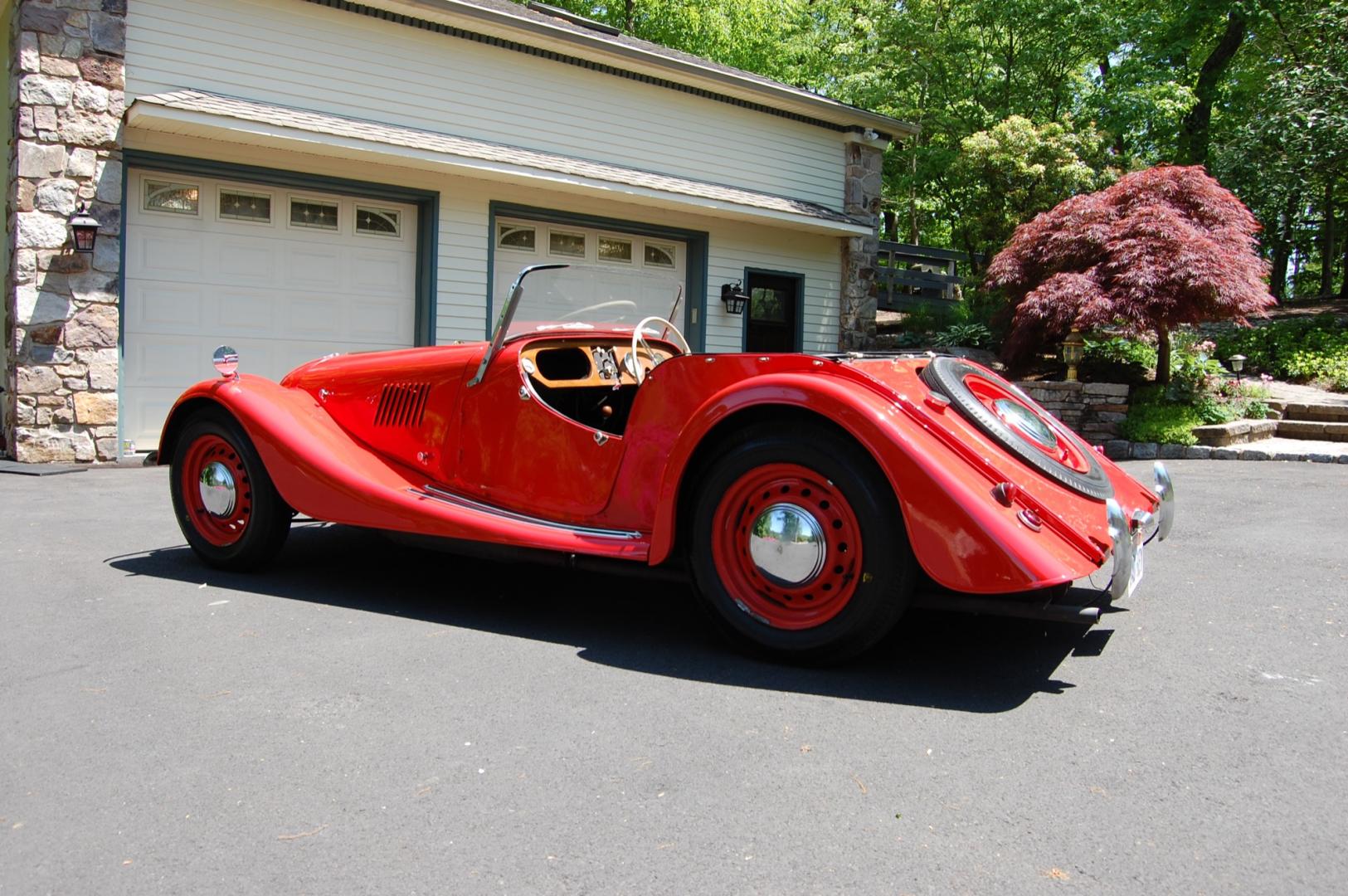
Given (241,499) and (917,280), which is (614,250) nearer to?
(917,280)

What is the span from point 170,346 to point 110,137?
6.49 feet

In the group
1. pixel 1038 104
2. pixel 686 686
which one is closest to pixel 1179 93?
pixel 1038 104

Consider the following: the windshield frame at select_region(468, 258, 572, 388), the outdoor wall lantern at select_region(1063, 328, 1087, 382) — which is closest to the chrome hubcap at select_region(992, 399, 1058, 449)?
the windshield frame at select_region(468, 258, 572, 388)

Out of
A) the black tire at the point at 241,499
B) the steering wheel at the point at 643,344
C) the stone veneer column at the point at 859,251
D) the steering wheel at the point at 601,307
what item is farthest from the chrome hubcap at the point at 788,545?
the stone veneer column at the point at 859,251

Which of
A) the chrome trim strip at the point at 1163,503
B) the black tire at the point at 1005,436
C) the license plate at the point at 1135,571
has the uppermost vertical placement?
the black tire at the point at 1005,436

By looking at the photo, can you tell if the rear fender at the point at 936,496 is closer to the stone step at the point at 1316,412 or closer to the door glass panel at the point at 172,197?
the door glass panel at the point at 172,197

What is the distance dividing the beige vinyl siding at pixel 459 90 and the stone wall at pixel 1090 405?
485 centimetres

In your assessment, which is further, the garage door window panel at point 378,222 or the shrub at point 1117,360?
the shrub at point 1117,360

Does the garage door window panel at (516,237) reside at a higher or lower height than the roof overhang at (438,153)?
lower

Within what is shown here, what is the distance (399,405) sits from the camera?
4387mm

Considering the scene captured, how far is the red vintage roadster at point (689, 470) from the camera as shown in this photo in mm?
2998

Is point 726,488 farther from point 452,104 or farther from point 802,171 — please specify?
point 802,171

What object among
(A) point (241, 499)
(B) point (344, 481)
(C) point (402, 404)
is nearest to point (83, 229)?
(A) point (241, 499)

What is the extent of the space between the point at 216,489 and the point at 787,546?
283cm
